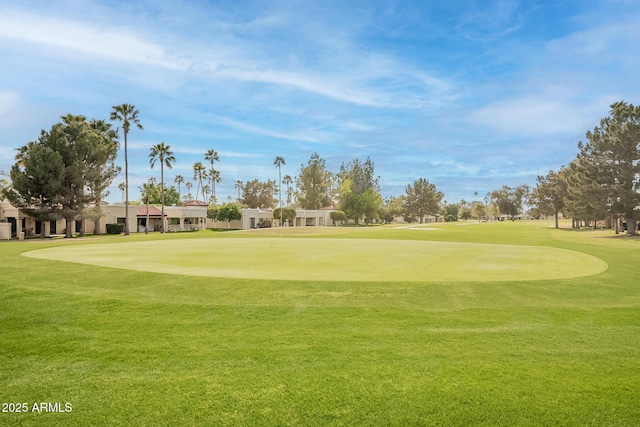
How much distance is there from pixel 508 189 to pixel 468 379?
211 m

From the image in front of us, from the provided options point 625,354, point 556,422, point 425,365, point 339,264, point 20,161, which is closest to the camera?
point 556,422

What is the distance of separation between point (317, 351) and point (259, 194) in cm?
13517

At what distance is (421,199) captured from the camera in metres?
153

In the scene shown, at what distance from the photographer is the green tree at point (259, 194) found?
Answer: 139 metres

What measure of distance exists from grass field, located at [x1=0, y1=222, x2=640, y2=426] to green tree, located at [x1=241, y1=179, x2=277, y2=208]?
12608cm

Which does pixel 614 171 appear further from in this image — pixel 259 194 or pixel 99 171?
pixel 259 194

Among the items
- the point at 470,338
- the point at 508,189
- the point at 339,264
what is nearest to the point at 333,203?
the point at 508,189

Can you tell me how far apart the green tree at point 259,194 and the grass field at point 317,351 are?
414ft

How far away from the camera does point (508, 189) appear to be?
198m

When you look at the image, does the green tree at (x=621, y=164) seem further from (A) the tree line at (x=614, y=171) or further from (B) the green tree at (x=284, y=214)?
(B) the green tree at (x=284, y=214)

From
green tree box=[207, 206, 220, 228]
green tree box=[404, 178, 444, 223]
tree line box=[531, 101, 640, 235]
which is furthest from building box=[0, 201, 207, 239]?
green tree box=[404, 178, 444, 223]

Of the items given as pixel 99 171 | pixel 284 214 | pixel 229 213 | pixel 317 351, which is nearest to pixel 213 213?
pixel 229 213

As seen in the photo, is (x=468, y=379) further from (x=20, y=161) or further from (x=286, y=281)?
(x=20, y=161)

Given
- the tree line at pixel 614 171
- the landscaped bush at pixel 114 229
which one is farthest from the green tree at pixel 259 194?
the tree line at pixel 614 171
